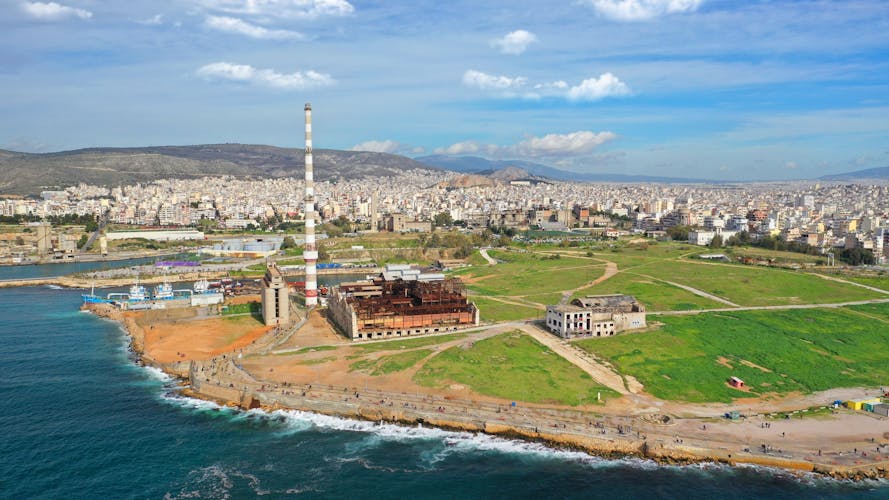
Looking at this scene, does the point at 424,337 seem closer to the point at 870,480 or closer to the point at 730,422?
the point at 730,422

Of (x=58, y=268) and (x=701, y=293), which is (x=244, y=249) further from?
(x=701, y=293)

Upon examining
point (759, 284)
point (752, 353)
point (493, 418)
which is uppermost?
point (759, 284)

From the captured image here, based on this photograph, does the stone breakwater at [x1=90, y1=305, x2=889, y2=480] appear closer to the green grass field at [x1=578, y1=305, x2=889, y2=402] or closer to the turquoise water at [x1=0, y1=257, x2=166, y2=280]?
the green grass field at [x1=578, y1=305, x2=889, y2=402]

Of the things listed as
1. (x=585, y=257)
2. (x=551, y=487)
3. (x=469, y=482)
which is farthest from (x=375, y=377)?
(x=585, y=257)

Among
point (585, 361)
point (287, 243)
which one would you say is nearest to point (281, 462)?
point (585, 361)

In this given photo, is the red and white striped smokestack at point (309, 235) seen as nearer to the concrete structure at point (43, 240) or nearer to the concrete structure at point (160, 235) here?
the concrete structure at point (43, 240)

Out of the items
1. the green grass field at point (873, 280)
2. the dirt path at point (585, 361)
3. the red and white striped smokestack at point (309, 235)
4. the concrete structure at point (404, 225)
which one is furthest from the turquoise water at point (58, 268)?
the green grass field at point (873, 280)
